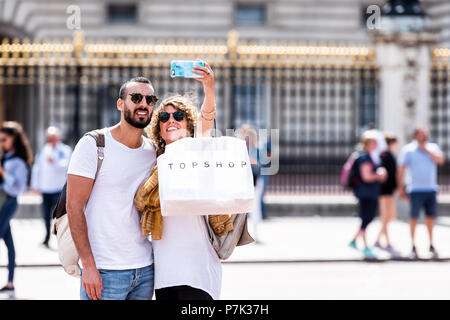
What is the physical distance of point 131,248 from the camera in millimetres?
3875

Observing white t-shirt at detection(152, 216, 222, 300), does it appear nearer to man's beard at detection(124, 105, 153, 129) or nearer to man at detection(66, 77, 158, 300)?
man at detection(66, 77, 158, 300)

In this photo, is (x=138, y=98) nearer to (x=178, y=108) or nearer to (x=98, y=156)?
(x=178, y=108)

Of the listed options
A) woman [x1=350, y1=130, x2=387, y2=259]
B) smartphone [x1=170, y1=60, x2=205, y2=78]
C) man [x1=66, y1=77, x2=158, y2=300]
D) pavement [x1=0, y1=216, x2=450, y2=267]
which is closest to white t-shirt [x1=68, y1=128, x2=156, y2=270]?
man [x1=66, y1=77, x2=158, y2=300]

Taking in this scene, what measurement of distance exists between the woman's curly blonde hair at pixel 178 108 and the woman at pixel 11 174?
4115mm

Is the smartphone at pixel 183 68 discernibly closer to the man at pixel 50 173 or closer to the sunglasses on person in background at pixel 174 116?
the sunglasses on person in background at pixel 174 116

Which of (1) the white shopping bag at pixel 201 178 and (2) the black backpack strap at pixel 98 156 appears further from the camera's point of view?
(2) the black backpack strap at pixel 98 156

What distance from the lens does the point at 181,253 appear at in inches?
152

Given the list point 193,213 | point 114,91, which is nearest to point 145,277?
point 193,213

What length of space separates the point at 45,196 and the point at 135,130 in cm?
754

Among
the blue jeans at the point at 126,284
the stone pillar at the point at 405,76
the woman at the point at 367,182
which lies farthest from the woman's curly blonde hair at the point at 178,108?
the stone pillar at the point at 405,76

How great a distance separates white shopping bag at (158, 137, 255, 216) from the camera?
359 cm

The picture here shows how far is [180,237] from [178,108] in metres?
0.71

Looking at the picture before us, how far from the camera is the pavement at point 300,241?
9.88 metres

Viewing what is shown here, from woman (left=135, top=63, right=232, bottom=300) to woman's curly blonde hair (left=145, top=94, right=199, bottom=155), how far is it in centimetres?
2
